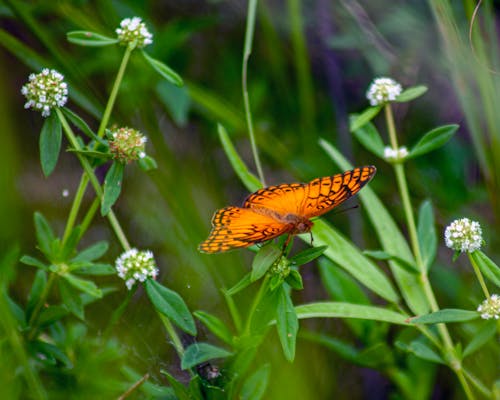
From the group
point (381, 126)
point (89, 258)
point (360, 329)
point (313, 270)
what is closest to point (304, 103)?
point (381, 126)

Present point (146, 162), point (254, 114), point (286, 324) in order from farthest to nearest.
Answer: point (254, 114) → point (146, 162) → point (286, 324)

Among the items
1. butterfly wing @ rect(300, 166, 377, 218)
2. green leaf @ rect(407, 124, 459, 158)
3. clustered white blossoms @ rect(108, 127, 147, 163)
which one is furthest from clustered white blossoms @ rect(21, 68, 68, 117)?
green leaf @ rect(407, 124, 459, 158)

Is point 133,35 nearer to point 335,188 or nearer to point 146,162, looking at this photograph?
point 146,162

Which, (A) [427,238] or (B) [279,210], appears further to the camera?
(A) [427,238]

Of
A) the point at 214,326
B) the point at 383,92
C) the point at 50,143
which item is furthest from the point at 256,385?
the point at 383,92

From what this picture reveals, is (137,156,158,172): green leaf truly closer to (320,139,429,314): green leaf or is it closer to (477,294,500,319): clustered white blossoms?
(320,139,429,314): green leaf

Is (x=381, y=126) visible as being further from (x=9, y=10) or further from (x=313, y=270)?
(x=9, y=10)

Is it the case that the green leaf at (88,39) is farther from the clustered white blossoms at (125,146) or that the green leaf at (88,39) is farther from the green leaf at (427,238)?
the green leaf at (427,238)

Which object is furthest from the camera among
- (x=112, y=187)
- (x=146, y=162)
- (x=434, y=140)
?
(x=434, y=140)
